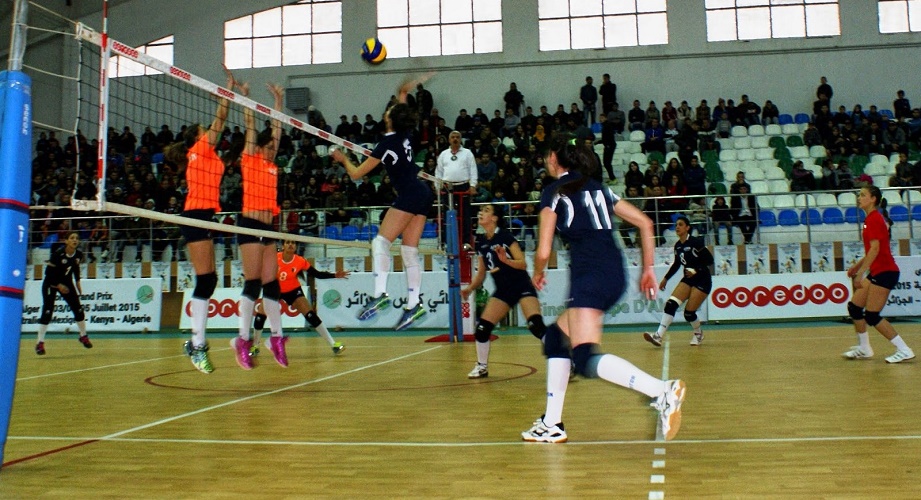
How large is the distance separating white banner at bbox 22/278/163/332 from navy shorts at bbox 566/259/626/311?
15235mm

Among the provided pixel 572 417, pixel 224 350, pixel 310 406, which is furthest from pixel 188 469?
pixel 224 350

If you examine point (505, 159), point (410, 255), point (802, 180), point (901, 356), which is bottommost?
point (901, 356)

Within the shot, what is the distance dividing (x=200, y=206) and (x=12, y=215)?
10.2 feet

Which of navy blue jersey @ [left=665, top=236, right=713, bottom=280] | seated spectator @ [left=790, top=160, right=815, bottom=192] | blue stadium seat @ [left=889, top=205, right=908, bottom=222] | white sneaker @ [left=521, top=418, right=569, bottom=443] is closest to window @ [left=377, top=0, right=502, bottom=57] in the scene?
seated spectator @ [left=790, top=160, right=815, bottom=192]

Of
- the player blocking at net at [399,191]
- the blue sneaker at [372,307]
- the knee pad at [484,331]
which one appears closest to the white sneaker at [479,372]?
the knee pad at [484,331]

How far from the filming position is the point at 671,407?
14.6ft

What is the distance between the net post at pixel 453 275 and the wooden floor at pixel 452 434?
3.21m

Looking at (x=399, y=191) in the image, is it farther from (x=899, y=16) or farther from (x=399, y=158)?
(x=899, y=16)

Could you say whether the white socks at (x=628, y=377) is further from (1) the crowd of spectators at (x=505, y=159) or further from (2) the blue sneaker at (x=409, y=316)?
(1) the crowd of spectators at (x=505, y=159)

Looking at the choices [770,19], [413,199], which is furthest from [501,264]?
[770,19]

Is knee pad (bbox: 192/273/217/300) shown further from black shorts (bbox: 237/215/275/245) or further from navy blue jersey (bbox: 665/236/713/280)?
navy blue jersey (bbox: 665/236/713/280)

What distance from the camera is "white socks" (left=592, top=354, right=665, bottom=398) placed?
4.54 metres

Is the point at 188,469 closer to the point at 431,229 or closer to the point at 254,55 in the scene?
the point at 431,229

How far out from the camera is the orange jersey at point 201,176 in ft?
24.3
